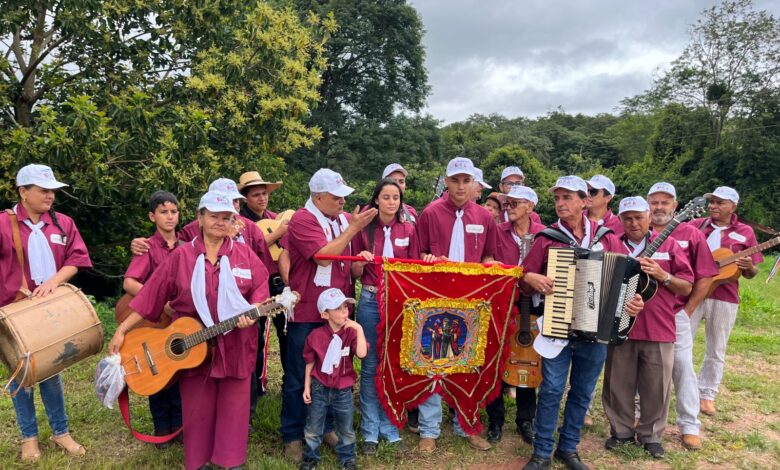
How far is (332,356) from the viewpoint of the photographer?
14.7ft

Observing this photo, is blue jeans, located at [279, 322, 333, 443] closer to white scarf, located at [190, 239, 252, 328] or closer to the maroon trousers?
the maroon trousers

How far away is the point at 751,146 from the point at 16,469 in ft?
105

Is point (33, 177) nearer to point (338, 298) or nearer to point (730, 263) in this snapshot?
point (338, 298)

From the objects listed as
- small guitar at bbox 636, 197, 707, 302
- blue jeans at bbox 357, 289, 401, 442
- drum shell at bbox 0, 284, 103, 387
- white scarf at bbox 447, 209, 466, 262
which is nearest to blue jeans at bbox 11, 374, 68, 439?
drum shell at bbox 0, 284, 103, 387

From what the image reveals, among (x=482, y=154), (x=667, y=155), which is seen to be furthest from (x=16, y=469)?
(x=482, y=154)

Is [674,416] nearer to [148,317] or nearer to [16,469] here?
[148,317]

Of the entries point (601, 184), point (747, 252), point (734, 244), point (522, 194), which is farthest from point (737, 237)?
point (522, 194)

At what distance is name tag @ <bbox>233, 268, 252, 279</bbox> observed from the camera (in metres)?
4.18

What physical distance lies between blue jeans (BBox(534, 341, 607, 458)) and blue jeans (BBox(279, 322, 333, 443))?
209 centimetres

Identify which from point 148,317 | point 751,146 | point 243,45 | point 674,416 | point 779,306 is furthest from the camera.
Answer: point 751,146

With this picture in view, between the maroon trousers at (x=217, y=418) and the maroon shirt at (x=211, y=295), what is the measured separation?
12 cm

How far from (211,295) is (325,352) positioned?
1.05m

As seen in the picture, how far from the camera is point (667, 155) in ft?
113

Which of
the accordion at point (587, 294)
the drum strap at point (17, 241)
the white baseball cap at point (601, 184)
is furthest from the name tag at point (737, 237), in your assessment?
the drum strap at point (17, 241)
